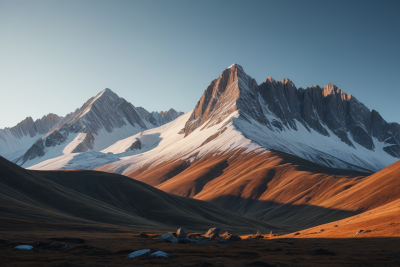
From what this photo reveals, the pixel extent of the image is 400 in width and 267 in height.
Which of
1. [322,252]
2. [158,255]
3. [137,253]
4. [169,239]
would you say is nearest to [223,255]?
[158,255]

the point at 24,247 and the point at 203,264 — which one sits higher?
the point at 24,247

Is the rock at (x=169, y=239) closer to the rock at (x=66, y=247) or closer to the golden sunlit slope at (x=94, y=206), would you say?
the rock at (x=66, y=247)

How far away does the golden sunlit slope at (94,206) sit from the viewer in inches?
2117

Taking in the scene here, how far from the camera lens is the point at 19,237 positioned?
34188 mm

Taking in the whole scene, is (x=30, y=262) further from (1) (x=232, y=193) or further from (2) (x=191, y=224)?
(1) (x=232, y=193)

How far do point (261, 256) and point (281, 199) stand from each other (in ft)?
444

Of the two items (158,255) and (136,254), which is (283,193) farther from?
(136,254)

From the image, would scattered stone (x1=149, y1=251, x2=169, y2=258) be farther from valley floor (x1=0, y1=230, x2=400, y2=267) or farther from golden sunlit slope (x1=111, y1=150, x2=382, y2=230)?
golden sunlit slope (x1=111, y1=150, x2=382, y2=230)

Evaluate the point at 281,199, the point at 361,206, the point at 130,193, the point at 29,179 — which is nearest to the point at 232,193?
the point at 281,199

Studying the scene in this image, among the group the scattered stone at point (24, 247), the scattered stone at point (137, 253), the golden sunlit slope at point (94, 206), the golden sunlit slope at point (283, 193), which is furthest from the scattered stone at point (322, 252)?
the golden sunlit slope at point (283, 193)

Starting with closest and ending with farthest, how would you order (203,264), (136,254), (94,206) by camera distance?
(203,264) → (136,254) → (94,206)

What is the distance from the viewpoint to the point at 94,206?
80625mm

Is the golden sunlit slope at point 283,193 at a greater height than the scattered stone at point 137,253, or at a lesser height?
lesser

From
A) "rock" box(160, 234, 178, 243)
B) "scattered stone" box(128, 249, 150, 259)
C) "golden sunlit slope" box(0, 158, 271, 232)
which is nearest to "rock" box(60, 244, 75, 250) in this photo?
"scattered stone" box(128, 249, 150, 259)
